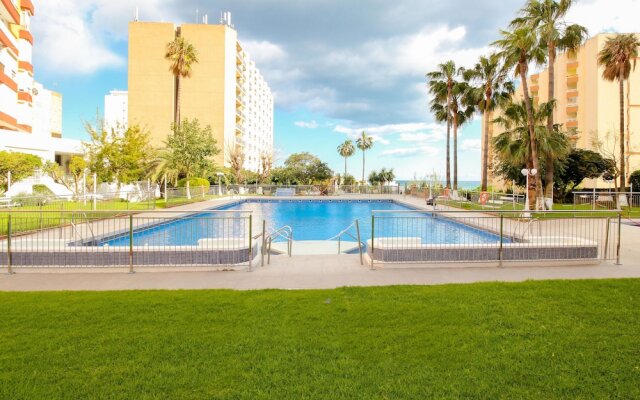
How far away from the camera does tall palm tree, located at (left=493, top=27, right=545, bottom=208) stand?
19.6 meters

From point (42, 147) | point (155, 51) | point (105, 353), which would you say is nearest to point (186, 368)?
point (105, 353)

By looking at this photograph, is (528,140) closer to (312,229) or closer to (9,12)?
(312,229)

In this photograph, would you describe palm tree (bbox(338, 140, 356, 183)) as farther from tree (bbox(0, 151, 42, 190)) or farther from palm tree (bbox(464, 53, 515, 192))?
tree (bbox(0, 151, 42, 190))

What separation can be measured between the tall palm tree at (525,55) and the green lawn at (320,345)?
53.1ft

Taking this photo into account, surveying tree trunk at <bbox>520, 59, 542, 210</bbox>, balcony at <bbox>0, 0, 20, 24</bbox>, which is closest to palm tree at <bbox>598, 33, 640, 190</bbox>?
tree trunk at <bbox>520, 59, 542, 210</bbox>

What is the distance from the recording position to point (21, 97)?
39000 millimetres

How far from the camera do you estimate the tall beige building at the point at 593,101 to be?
143ft

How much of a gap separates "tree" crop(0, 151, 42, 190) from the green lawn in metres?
22.8

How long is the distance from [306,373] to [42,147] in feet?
125

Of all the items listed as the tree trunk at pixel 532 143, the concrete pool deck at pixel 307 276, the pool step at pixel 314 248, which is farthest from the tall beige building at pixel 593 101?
the concrete pool deck at pixel 307 276

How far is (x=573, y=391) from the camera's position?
3162 mm

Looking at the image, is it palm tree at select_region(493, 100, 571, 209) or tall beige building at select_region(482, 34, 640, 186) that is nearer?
palm tree at select_region(493, 100, 571, 209)

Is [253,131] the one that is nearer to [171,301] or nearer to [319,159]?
[319,159]

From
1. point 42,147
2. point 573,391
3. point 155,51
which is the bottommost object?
point 573,391
